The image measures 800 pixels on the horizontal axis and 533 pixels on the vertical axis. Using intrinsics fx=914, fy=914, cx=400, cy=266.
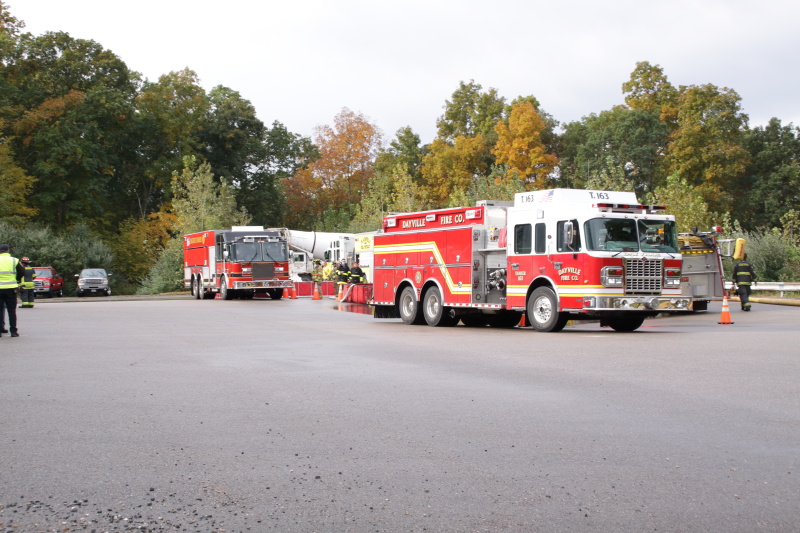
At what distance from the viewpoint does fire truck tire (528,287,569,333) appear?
63.8ft

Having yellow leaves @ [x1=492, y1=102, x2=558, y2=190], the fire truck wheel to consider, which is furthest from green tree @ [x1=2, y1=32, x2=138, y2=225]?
the fire truck wheel

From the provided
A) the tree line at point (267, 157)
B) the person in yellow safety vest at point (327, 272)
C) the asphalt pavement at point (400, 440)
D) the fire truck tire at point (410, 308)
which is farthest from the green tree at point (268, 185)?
the asphalt pavement at point (400, 440)

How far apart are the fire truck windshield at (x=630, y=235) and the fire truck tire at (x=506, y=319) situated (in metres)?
4.06

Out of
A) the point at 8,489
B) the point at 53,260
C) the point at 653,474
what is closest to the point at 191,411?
the point at 8,489

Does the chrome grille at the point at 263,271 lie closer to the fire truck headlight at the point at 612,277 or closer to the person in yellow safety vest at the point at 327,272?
the person in yellow safety vest at the point at 327,272

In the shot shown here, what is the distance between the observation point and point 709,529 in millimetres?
5000

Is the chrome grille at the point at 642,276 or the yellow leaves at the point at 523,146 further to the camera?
→ the yellow leaves at the point at 523,146

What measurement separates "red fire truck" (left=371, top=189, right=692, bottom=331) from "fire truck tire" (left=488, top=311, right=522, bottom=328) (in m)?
0.03

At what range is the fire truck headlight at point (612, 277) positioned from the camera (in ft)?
61.3

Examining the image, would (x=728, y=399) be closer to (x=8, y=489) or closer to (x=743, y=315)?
(x=8, y=489)

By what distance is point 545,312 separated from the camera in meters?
19.7

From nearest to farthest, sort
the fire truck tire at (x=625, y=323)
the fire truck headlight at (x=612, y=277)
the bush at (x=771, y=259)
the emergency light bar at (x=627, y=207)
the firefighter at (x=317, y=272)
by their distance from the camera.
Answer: the fire truck headlight at (x=612, y=277) < the emergency light bar at (x=627, y=207) < the fire truck tire at (x=625, y=323) < the bush at (x=771, y=259) < the firefighter at (x=317, y=272)

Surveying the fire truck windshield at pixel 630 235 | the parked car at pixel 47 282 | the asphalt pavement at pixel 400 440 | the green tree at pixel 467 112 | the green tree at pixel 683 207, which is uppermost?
the green tree at pixel 467 112

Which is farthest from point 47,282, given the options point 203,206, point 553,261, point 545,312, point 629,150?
point 629,150
